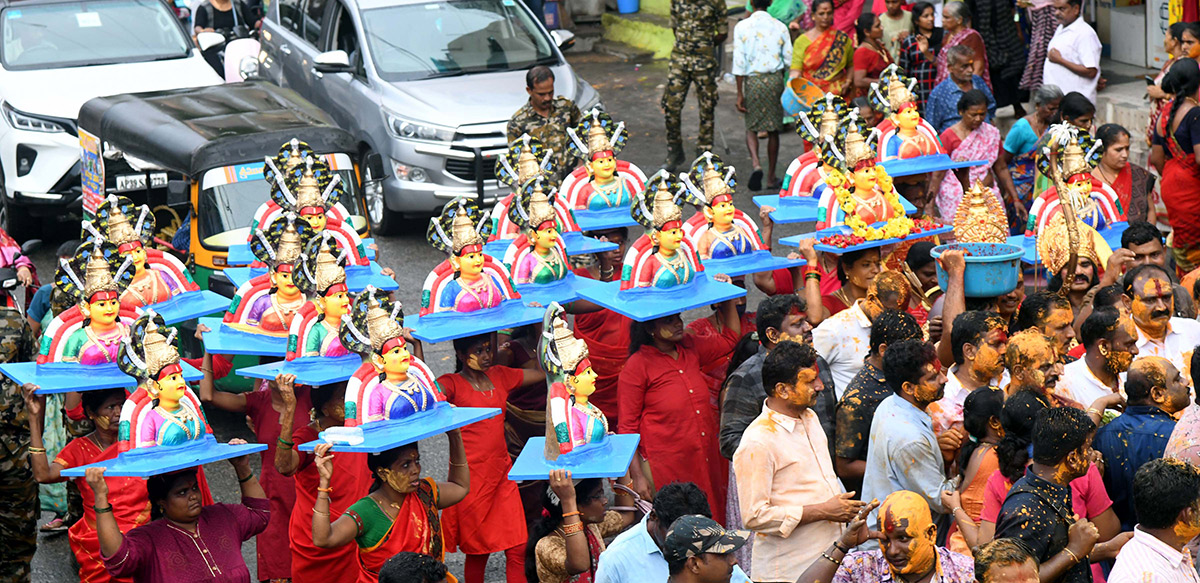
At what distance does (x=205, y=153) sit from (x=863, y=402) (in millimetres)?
5472

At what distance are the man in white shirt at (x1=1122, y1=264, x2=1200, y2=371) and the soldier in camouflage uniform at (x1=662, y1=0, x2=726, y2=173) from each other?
7.56 m

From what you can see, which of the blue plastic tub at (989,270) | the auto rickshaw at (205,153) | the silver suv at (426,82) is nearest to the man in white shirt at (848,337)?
the blue plastic tub at (989,270)

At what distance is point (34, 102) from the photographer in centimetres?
1298

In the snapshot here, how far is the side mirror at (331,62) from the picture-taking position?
43.3 feet

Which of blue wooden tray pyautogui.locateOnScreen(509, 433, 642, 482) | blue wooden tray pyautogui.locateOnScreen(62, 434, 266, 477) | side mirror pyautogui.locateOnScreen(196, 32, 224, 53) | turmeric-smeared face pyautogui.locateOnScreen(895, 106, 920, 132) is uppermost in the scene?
side mirror pyautogui.locateOnScreen(196, 32, 224, 53)

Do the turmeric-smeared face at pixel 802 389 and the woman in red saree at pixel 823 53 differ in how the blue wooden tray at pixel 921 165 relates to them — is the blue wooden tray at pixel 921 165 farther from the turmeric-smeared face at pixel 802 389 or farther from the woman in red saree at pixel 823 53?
the woman in red saree at pixel 823 53

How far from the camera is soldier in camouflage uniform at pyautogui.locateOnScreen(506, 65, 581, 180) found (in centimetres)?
1099

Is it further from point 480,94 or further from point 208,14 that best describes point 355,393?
point 208,14

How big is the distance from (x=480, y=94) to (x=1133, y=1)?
645cm

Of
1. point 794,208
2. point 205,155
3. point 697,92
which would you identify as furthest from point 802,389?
point 697,92

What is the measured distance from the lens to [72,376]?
675 centimetres

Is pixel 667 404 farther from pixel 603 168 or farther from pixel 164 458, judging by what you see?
pixel 603 168

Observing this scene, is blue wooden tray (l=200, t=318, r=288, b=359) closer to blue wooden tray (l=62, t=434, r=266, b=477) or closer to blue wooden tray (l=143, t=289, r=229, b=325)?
blue wooden tray (l=143, t=289, r=229, b=325)

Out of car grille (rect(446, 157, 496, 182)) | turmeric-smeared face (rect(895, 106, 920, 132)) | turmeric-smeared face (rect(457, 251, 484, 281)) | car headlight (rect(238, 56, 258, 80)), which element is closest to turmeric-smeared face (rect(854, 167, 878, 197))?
turmeric-smeared face (rect(895, 106, 920, 132))
